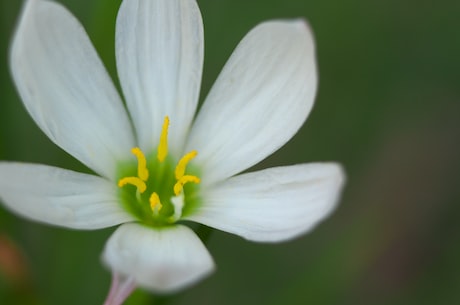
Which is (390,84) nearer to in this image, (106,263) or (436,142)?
(436,142)

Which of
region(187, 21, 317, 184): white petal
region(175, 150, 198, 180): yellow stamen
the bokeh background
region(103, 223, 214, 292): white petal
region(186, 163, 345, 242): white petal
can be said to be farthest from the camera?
the bokeh background

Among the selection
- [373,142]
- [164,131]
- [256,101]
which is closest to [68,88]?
[164,131]

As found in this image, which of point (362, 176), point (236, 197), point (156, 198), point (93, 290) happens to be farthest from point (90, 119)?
point (362, 176)

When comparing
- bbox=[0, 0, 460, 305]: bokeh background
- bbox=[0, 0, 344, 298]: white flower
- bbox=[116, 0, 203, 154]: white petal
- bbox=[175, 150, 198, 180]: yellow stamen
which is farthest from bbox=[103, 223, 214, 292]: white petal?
bbox=[0, 0, 460, 305]: bokeh background

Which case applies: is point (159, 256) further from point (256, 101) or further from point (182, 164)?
point (256, 101)

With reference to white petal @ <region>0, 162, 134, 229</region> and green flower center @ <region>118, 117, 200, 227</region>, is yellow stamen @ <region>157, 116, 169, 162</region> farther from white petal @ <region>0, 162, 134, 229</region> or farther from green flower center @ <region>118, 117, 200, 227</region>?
white petal @ <region>0, 162, 134, 229</region>

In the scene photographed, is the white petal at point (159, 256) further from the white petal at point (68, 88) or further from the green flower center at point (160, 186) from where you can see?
the white petal at point (68, 88)

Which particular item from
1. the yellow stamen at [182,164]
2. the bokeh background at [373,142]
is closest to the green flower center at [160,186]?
the yellow stamen at [182,164]
